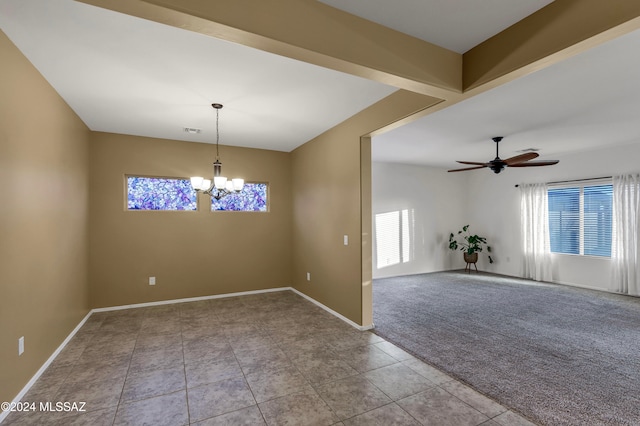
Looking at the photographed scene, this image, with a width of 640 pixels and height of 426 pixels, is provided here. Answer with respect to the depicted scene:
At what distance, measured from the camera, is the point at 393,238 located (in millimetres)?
7066

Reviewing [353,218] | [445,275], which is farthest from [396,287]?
[353,218]

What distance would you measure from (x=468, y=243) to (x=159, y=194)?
7.34 m

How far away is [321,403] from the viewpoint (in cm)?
222

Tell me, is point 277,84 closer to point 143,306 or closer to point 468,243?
point 143,306

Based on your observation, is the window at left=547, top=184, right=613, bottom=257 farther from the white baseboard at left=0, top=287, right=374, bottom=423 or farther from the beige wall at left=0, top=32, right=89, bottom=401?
the beige wall at left=0, top=32, right=89, bottom=401

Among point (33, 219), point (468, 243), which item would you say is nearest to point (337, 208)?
point (33, 219)

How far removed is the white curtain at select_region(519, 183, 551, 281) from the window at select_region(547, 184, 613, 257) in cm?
14

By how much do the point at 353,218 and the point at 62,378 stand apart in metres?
3.22

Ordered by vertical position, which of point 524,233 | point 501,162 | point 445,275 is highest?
point 501,162

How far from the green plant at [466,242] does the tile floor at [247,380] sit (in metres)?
5.00

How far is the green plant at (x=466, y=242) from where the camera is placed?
750 centimetres

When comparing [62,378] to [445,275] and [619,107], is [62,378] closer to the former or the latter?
[619,107]

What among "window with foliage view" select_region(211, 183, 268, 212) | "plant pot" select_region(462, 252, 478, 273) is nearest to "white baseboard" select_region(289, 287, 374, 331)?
"window with foliage view" select_region(211, 183, 268, 212)

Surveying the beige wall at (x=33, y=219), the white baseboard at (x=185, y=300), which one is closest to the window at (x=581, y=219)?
the white baseboard at (x=185, y=300)
